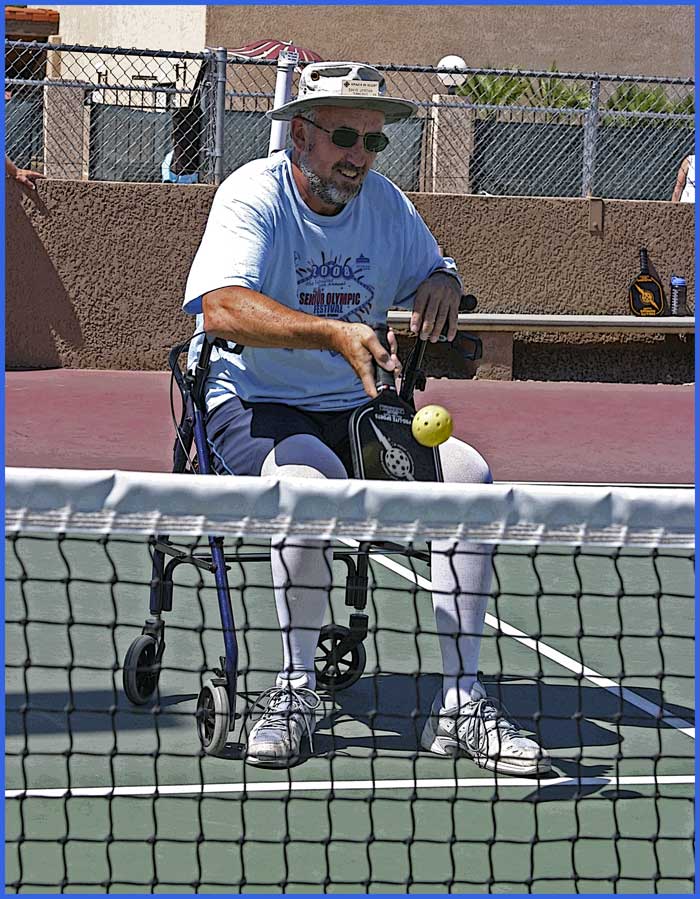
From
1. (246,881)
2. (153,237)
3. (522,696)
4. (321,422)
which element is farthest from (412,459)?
(153,237)

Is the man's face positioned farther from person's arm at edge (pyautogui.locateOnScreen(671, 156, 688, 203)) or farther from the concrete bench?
person's arm at edge (pyautogui.locateOnScreen(671, 156, 688, 203))

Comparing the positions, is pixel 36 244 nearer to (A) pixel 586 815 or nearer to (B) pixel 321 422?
(B) pixel 321 422

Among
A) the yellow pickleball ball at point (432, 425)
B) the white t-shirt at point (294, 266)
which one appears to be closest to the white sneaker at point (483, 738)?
the yellow pickleball ball at point (432, 425)

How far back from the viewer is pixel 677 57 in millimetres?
22547

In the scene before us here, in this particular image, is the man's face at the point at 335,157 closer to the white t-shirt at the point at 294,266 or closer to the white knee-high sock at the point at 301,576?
the white t-shirt at the point at 294,266

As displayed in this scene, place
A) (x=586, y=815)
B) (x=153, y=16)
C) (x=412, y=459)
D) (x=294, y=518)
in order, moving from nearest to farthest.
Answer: (x=294, y=518) < (x=586, y=815) < (x=412, y=459) < (x=153, y=16)

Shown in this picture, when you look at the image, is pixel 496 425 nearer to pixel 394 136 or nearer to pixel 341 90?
pixel 394 136

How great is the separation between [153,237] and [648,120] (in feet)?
14.5

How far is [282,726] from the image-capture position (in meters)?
3.71

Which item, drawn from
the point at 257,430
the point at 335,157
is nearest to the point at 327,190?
the point at 335,157

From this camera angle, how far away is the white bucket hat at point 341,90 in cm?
402

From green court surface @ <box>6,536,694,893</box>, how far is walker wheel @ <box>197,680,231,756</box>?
50 millimetres

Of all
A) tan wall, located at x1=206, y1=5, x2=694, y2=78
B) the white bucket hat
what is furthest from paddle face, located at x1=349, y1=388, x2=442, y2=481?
tan wall, located at x1=206, y1=5, x2=694, y2=78

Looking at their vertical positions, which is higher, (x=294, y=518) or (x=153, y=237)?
(x=153, y=237)
